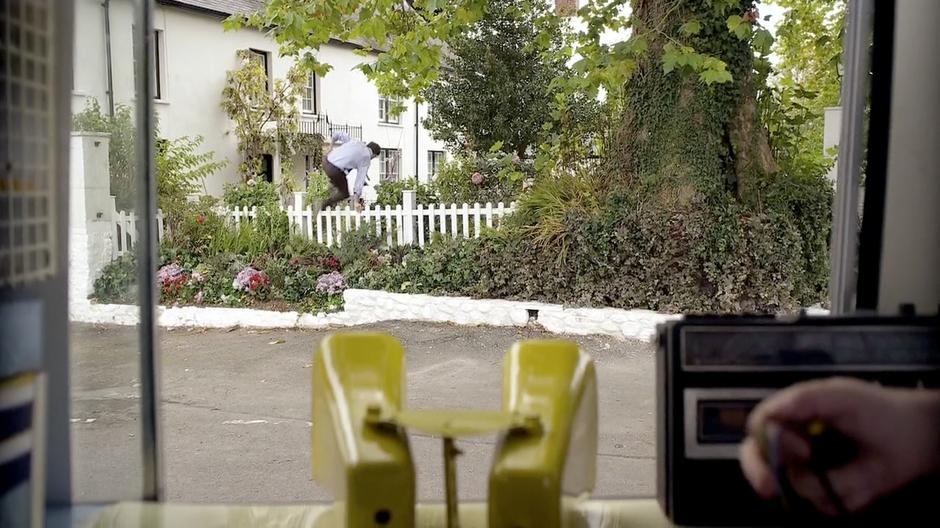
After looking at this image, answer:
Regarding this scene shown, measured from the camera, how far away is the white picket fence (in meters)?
7.39

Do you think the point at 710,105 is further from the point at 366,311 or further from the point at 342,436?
the point at 342,436

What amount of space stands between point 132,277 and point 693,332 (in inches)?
40.9

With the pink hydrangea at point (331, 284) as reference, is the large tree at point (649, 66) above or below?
above

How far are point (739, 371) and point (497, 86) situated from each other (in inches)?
368

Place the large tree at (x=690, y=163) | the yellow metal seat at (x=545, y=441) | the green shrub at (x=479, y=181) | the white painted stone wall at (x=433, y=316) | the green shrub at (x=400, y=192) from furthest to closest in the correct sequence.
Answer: the green shrub at (x=400, y=192)
the green shrub at (x=479, y=181)
the white painted stone wall at (x=433, y=316)
the large tree at (x=690, y=163)
the yellow metal seat at (x=545, y=441)

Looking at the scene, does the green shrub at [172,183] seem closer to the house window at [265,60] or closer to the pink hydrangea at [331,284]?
the pink hydrangea at [331,284]

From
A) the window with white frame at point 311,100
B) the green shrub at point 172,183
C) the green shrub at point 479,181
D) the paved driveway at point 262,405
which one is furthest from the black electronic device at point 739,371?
the window with white frame at point 311,100

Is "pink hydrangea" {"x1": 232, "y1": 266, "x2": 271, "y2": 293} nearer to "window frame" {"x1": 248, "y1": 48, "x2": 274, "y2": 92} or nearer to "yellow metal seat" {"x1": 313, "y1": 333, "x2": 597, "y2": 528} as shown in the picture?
"window frame" {"x1": 248, "y1": 48, "x2": 274, "y2": 92}

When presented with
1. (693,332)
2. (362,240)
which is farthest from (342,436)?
(362,240)

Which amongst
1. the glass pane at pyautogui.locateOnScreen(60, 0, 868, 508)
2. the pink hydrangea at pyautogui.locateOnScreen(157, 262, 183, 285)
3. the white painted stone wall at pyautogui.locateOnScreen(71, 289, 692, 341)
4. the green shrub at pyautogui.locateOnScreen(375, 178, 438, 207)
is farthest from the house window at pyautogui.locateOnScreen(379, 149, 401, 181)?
the white painted stone wall at pyautogui.locateOnScreen(71, 289, 692, 341)

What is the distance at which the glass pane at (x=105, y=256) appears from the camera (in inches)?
49.2

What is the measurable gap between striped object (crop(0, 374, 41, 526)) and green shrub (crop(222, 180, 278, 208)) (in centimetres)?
734

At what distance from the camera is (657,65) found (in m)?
5.80

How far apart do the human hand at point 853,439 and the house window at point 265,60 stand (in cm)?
1064
